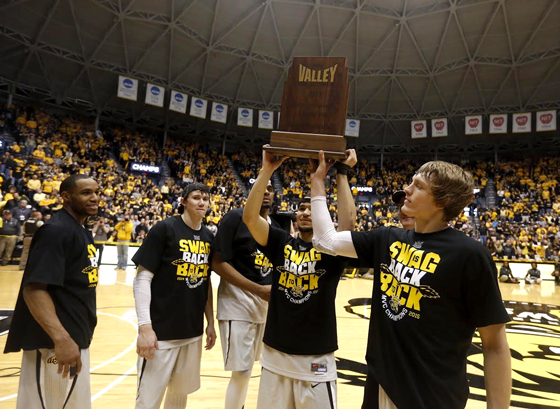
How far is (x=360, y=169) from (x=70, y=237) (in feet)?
90.3

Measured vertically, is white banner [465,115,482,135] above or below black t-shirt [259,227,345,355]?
above

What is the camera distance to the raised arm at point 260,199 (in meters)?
2.08

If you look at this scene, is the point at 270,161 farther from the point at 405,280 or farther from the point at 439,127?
the point at 439,127

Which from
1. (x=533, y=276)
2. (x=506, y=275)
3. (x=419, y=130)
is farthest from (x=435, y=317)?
(x=419, y=130)

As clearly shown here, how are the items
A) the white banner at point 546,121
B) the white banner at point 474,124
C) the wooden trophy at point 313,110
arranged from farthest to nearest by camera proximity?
the white banner at point 474,124 → the white banner at point 546,121 → the wooden trophy at point 313,110

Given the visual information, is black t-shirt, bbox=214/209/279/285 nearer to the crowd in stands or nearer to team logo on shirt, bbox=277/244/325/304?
team logo on shirt, bbox=277/244/325/304

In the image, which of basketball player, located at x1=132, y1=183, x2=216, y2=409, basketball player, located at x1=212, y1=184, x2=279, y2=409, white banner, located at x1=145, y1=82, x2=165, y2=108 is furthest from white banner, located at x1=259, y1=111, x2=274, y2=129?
basketball player, located at x1=132, y1=183, x2=216, y2=409

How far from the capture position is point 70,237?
2168 mm

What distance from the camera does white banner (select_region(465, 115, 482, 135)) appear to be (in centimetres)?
2183

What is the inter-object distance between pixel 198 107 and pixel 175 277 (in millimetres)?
20085

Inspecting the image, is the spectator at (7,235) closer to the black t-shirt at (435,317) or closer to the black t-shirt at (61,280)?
the black t-shirt at (61,280)

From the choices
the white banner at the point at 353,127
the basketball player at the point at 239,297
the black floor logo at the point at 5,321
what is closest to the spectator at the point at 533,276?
the white banner at the point at 353,127

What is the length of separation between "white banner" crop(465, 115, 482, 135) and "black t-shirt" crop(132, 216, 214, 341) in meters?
22.9

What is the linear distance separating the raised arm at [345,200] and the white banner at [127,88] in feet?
64.0
